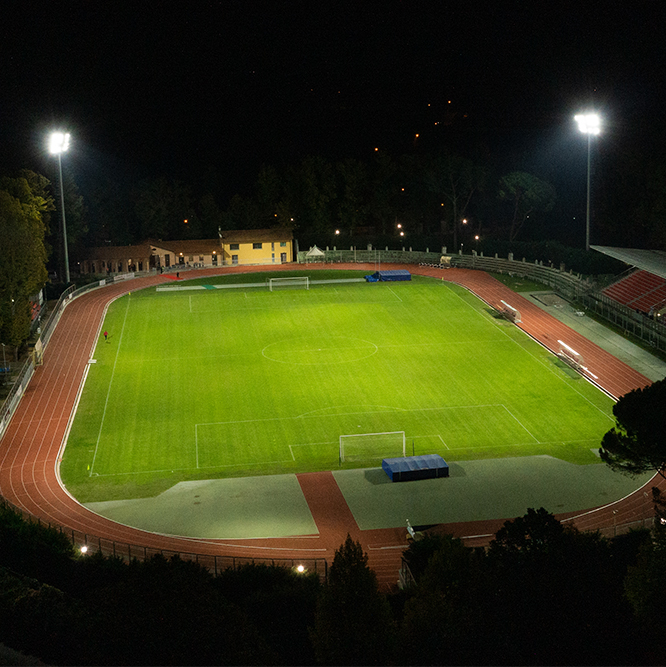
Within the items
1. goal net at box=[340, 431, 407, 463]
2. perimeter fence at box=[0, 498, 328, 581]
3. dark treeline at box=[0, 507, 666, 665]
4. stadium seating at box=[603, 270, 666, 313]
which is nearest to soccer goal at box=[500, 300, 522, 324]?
stadium seating at box=[603, 270, 666, 313]

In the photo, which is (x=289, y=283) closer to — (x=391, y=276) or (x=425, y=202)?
(x=391, y=276)

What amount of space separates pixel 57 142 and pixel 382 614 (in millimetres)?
50468

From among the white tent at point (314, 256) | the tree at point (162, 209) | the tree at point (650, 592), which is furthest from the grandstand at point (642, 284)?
the tree at point (162, 209)

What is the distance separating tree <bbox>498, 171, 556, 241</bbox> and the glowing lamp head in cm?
4159

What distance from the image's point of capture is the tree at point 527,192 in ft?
261

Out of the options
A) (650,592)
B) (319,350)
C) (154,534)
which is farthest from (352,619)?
(319,350)

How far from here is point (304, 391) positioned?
3912 centimetres

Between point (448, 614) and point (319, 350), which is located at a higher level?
point (448, 614)

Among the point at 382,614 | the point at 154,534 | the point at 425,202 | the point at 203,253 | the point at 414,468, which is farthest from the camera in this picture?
the point at 425,202

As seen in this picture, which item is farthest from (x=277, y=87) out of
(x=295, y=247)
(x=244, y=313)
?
(x=244, y=313)

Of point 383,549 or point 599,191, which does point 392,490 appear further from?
point 599,191

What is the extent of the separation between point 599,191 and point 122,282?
4359 cm

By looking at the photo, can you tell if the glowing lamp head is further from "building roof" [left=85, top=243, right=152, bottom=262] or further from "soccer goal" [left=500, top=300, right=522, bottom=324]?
"soccer goal" [left=500, top=300, right=522, bottom=324]

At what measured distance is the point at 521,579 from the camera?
16.5 meters
